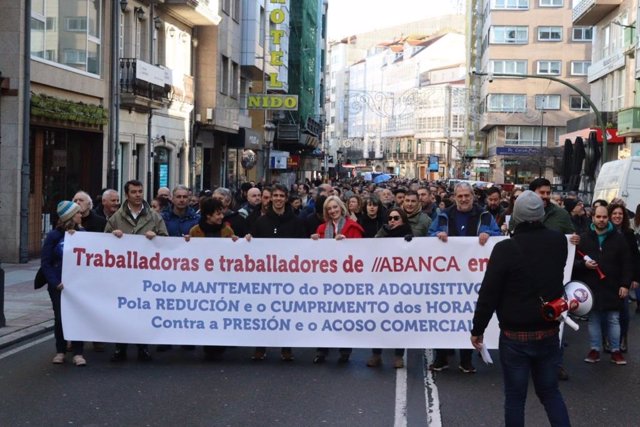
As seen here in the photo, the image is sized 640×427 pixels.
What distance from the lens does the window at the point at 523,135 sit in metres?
83.7

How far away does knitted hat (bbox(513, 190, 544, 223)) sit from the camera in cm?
627

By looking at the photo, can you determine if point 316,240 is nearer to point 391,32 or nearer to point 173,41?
point 173,41

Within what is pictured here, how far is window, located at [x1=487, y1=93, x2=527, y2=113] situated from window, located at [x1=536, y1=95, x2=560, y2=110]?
1.14 metres

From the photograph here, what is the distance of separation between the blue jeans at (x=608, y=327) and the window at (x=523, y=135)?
74678 mm

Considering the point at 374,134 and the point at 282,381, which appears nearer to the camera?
the point at 282,381

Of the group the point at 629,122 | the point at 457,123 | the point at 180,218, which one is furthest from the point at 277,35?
the point at 457,123

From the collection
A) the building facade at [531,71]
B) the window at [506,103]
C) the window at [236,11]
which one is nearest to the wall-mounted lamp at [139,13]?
the window at [236,11]

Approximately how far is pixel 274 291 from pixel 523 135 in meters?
76.4

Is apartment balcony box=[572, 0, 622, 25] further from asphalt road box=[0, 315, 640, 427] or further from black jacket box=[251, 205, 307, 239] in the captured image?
black jacket box=[251, 205, 307, 239]

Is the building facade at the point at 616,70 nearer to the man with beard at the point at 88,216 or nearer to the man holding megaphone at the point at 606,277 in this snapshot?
the man holding megaphone at the point at 606,277

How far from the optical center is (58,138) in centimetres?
2234

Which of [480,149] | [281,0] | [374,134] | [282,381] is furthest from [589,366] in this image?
[374,134]

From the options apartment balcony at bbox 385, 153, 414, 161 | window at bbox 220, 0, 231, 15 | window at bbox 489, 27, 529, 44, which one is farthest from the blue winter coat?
apartment balcony at bbox 385, 153, 414, 161

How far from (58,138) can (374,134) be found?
13521cm
